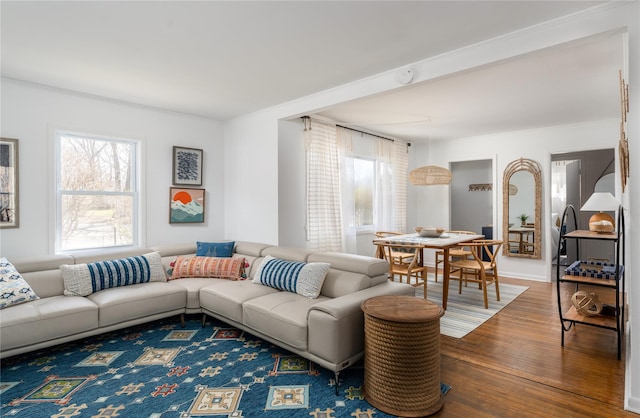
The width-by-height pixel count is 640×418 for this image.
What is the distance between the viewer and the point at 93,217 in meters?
4.01

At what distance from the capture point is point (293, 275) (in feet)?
10.6

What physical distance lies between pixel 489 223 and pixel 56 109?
7.51 m

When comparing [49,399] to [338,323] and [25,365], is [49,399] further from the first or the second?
[338,323]

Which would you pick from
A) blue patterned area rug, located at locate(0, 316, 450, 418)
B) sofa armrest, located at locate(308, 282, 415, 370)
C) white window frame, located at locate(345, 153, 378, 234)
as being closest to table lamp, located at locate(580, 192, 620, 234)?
blue patterned area rug, located at locate(0, 316, 450, 418)

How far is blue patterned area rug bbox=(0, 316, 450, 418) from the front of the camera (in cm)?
210

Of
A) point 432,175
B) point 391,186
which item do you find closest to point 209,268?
point 432,175

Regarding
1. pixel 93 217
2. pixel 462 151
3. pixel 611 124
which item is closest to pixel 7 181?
pixel 93 217

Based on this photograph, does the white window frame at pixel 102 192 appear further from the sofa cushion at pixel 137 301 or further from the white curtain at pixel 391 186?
the white curtain at pixel 391 186

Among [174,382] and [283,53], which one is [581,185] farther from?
[174,382]

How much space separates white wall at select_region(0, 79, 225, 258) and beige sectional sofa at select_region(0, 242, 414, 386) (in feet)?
1.62

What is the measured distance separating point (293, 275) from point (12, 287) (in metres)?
2.31

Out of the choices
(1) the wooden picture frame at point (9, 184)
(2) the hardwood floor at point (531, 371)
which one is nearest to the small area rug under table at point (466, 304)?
(2) the hardwood floor at point (531, 371)

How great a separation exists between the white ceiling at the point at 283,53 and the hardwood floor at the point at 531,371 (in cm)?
230

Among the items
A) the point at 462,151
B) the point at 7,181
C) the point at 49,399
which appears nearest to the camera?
the point at 49,399
